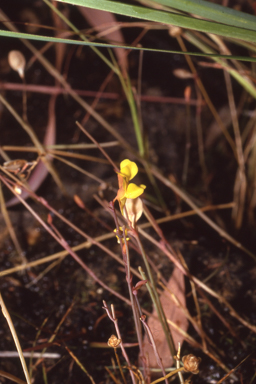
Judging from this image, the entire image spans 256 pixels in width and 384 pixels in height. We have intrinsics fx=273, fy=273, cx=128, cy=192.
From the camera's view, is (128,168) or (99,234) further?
(99,234)

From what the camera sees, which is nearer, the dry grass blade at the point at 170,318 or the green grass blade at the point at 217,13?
the green grass blade at the point at 217,13

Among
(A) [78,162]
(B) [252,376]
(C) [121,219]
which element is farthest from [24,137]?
(B) [252,376]

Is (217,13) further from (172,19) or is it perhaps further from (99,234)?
(99,234)

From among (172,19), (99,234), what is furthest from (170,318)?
(172,19)

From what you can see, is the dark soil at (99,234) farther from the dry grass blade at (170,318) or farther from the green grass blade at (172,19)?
the green grass blade at (172,19)

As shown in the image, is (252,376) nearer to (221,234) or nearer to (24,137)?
(221,234)

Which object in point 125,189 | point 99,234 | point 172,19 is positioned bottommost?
point 99,234

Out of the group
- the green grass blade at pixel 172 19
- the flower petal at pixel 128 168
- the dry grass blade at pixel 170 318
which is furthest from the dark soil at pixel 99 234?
the green grass blade at pixel 172 19

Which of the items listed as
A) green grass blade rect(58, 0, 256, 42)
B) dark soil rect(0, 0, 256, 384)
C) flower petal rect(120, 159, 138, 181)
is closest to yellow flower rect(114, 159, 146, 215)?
flower petal rect(120, 159, 138, 181)
